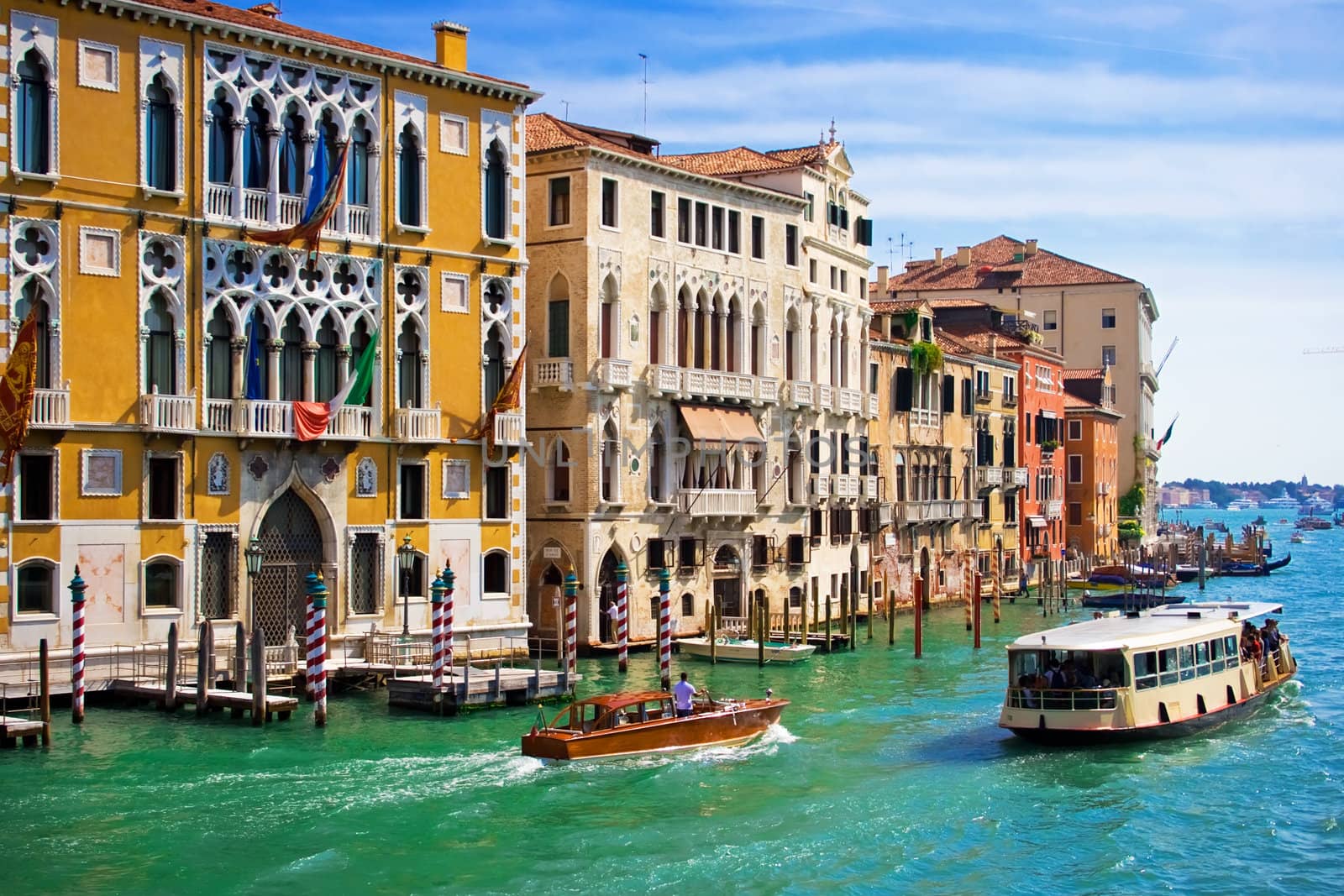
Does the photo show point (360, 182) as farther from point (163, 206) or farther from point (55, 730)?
point (55, 730)

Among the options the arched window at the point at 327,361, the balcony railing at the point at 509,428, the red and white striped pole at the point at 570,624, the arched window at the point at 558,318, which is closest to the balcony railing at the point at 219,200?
the arched window at the point at 327,361

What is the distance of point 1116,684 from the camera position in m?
24.7

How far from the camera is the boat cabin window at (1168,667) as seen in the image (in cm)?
2536

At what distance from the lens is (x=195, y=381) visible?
2788 centimetres

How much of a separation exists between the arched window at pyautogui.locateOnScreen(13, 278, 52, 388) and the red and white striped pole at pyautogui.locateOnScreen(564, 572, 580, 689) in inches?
355

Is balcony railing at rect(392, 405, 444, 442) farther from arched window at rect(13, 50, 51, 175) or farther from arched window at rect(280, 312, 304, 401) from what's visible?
arched window at rect(13, 50, 51, 175)

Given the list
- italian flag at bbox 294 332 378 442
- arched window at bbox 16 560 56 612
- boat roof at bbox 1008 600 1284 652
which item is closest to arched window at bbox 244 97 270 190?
italian flag at bbox 294 332 378 442

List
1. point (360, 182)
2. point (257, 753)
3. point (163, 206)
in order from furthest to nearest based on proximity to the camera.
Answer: point (360, 182)
point (163, 206)
point (257, 753)

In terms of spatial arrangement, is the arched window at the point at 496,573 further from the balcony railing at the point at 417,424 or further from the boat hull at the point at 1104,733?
the boat hull at the point at 1104,733

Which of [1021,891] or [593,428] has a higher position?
[593,428]

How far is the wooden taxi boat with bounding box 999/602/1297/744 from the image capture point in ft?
80.3

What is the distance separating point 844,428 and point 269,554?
19.6m

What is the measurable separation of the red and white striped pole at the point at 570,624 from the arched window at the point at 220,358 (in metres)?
6.72

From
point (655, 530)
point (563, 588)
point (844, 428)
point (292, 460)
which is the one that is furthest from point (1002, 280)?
point (292, 460)
